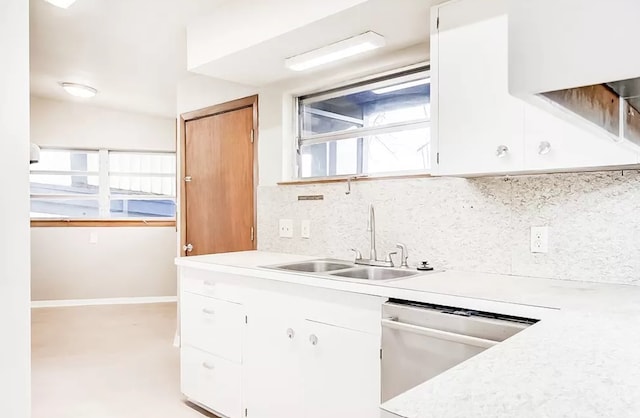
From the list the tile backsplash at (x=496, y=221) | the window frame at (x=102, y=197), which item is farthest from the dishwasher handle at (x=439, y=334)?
the window frame at (x=102, y=197)

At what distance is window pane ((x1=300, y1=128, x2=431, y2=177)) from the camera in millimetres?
2592

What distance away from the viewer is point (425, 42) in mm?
2422

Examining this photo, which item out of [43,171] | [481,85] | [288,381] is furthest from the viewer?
[43,171]

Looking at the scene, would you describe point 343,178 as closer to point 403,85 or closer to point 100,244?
point 403,85

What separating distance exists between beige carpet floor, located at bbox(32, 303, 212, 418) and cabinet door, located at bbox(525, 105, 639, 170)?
7.68 ft

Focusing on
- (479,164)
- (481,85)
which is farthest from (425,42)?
(479,164)

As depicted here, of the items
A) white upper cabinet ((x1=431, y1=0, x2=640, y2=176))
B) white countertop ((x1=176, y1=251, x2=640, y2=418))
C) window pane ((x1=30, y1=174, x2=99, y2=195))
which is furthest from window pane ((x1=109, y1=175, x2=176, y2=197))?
white countertop ((x1=176, y1=251, x2=640, y2=418))

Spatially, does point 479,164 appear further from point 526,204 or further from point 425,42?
point 425,42

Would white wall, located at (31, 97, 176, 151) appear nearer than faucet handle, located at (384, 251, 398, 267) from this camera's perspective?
No

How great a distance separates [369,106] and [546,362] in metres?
2.22

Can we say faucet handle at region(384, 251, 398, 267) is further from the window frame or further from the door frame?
the window frame

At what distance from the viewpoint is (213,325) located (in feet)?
8.58

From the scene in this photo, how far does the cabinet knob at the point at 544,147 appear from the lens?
173 centimetres

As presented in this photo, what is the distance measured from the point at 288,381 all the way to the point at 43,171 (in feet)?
16.4
